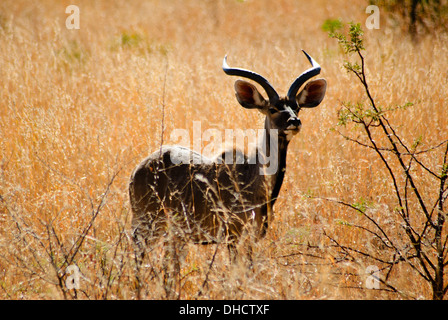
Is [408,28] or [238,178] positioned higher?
[408,28]

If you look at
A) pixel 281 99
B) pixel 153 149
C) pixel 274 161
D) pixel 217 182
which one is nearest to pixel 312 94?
pixel 281 99

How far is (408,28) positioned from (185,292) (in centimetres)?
850

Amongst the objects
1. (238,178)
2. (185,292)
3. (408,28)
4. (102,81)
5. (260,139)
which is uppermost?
(408,28)

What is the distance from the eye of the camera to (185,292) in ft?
13.1

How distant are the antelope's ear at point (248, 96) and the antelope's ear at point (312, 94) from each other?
1.22ft

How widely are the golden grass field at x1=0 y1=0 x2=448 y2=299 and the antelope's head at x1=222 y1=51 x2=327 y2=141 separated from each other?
30cm

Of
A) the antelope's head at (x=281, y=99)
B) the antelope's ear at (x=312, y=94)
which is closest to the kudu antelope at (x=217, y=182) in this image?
the antelope's head at (x=281, y=99)

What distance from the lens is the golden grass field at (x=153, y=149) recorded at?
3.71 meters

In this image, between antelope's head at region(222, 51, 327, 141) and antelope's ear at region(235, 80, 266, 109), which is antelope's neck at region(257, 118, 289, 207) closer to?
antelope's head at region(222, 51, 327, 141)

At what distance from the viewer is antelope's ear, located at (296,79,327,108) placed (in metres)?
4.72

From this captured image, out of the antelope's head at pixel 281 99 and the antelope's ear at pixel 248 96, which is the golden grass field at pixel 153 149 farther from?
the antelope's ear at pixel 248 96

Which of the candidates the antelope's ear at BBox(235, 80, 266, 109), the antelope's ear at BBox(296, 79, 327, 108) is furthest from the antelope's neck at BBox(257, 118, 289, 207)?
the antelope's ear at BBox(296, 79, 327, 108)
